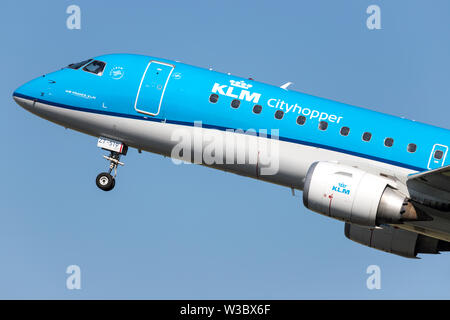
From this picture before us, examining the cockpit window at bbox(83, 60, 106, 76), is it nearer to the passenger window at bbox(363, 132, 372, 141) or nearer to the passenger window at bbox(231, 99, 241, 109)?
the passenger window at bbox(231, 99, 241, 109)

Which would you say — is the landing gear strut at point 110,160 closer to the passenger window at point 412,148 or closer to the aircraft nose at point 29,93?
the aircraft nose at point 29,93

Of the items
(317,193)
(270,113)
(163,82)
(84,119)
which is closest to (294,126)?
(270,113)

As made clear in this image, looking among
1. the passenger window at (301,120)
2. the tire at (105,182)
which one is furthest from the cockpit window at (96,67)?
the passenger window at (301,120)

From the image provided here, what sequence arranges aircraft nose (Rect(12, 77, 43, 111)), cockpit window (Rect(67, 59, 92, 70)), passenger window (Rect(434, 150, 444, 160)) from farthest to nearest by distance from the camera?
cockpit window (Rect(67, 59, 92, 70)) < aircraft nose (Rect(12, 77, 43, 111)) < passenger window (Rect(434, 150, 444, 160))

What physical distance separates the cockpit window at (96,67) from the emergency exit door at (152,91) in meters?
1.90

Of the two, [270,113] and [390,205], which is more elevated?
[270,113]

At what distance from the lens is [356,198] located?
29234 millimetres

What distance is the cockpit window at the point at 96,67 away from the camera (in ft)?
110

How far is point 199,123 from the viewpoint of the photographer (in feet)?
105

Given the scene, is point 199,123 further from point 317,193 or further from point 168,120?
point 317,193

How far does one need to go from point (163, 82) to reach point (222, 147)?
3382mm

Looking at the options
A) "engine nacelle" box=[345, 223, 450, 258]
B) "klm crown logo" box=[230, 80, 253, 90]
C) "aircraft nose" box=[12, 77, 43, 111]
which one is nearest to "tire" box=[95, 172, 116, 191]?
"aircraft nose" box=[12, 77, 43, 111]

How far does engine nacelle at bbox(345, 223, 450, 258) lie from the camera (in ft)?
113

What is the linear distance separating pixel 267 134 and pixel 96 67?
7368mm
